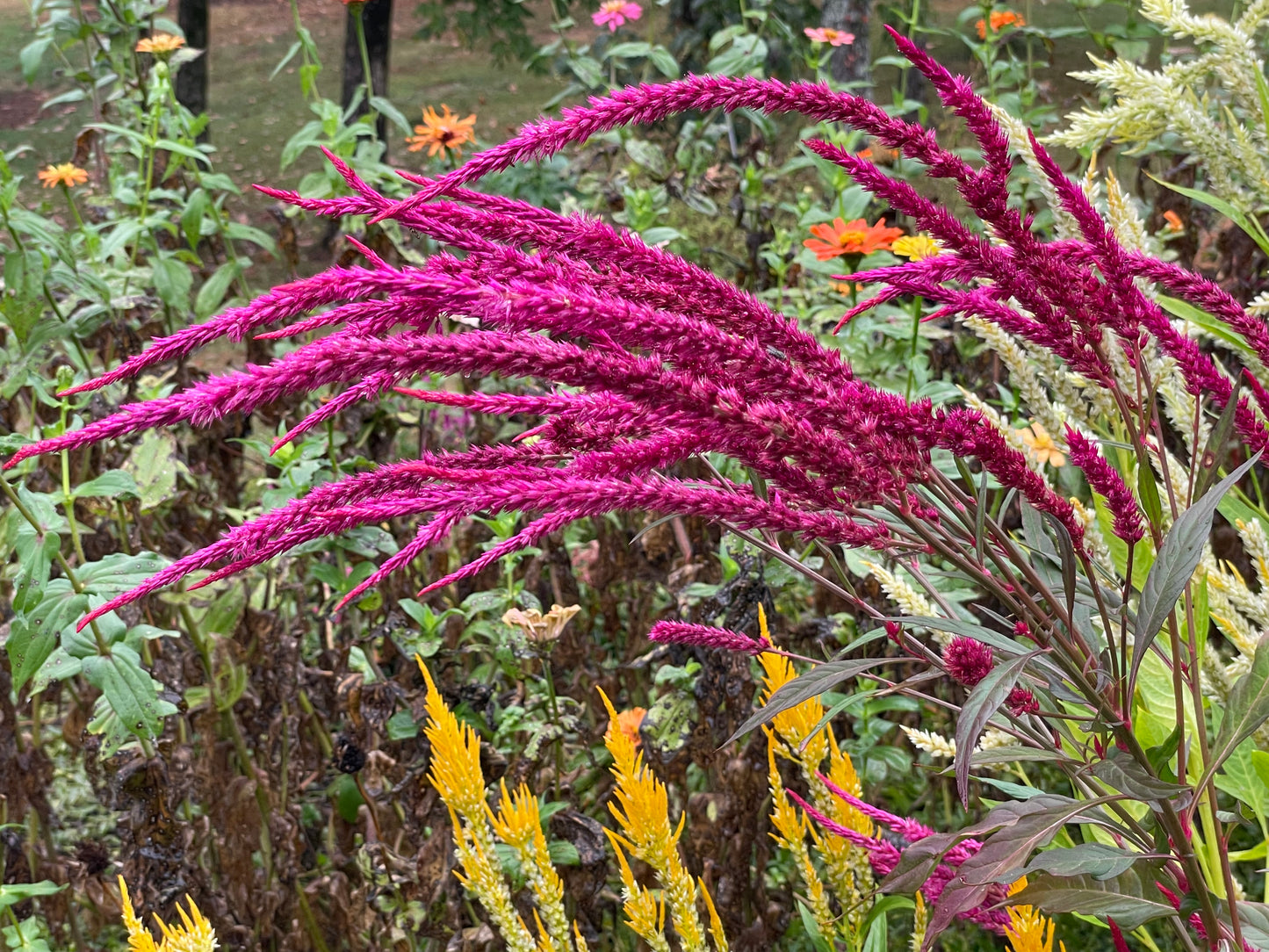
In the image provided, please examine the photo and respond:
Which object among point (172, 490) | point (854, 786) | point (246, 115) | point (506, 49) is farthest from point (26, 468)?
point (246, 115)

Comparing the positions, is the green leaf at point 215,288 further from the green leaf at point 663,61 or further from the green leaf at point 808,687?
the green leaf at point 808,687

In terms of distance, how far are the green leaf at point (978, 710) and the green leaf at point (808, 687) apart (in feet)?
0.27

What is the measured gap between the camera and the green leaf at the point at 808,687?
726mm

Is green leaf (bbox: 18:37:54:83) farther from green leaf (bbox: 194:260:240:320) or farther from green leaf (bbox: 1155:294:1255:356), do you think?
green leaf (bbox: 1155:294:1255:356)

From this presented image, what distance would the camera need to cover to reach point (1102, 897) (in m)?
0.81

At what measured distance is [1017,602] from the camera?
2.32 feet

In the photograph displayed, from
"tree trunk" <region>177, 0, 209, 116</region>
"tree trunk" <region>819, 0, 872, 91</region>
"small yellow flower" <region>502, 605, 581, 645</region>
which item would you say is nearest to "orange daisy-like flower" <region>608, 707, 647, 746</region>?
"small yellow flower" <region>502, 605, 581, 645</region>

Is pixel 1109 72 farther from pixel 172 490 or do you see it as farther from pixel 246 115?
pixel 246 115

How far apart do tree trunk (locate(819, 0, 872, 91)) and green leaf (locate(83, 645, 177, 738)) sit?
13.0 ft

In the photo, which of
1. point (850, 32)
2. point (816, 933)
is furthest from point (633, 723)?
point (850, 32)

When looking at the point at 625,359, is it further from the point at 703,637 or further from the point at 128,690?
the point at 128,690

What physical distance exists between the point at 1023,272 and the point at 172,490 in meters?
1.84

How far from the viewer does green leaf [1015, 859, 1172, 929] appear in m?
0.81

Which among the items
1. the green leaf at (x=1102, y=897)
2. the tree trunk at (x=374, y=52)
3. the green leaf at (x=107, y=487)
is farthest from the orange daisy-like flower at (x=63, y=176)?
the tree trunk at (x=374, y=52)
